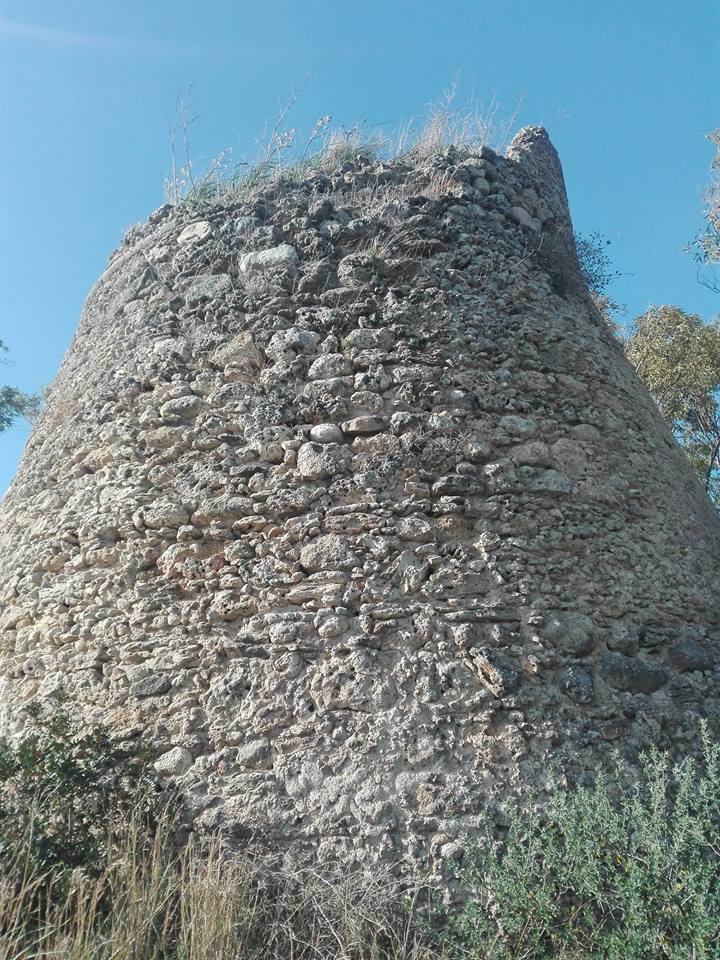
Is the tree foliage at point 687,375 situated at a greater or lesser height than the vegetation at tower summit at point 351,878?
greater

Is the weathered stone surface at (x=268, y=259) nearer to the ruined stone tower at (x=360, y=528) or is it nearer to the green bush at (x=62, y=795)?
the ruined stone tower at (x=360, y=528)

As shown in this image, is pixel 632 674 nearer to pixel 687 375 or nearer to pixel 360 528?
pixel 360 528

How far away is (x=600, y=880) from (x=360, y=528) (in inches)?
73.4

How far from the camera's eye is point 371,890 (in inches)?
123

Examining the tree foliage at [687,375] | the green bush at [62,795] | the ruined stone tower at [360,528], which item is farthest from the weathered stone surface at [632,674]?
the tree foliage at [687,375]

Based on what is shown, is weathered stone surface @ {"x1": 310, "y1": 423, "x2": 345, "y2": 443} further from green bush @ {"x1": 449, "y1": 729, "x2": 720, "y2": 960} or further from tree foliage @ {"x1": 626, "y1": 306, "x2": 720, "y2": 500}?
tree foliage @ {"x1": 626, "y1": 306, "x2": 720, "y2": 500}

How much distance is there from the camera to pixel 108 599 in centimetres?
424

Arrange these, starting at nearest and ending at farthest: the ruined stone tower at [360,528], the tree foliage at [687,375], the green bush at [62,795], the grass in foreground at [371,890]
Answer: the grass in foreground at [371,890], the green bush at [62,795], the ruined stone tower at [360,528], the tree foliage at [687,375]

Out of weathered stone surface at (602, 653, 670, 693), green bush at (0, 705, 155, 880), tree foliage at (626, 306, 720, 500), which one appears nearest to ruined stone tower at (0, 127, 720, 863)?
weathered stone surface at (602, 653, 670, 693)

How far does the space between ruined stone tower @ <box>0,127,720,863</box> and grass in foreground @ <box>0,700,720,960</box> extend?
7.1 inches

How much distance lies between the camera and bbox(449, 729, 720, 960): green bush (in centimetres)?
288

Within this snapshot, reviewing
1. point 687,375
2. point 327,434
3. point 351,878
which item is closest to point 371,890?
point 351,878

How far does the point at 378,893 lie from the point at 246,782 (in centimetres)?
73

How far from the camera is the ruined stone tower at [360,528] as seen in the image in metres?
3.54
